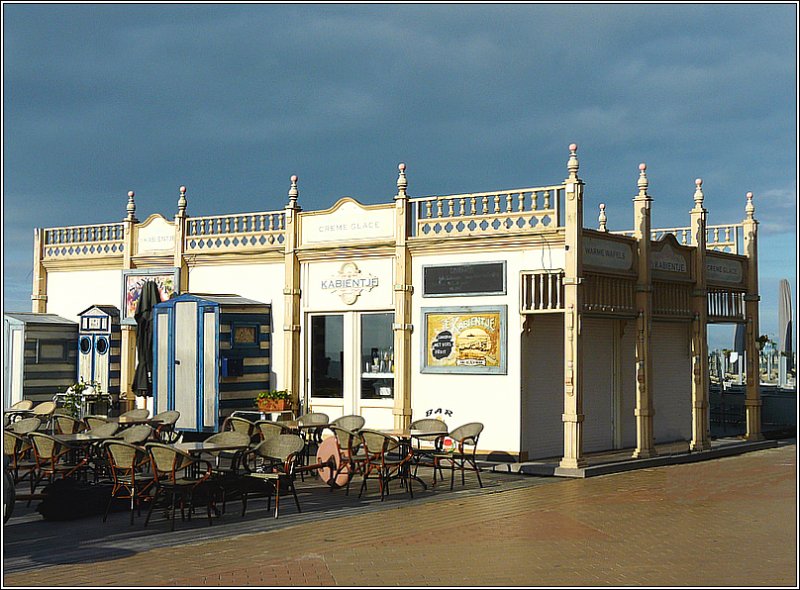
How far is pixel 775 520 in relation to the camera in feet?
36.4

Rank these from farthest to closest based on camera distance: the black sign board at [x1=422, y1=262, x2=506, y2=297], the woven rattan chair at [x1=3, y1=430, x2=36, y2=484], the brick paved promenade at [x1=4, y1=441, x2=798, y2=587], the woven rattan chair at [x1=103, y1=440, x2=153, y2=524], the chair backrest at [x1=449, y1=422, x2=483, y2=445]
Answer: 1. the black sign board at [x1=422, y1=262, x2=506, y2=297]
2. the chair backrest at [x1=449, y1=422, x2=483, y2=445]
3. the woven rattan chair at [x1=3, y1=430, x2=36, y2=484]
4. the woven rattan chair at [x1=103, y1=440, x2=153, y2=524]
5. the brick paved promenade at [x1=4, y1=441, x2=798, y2=587]

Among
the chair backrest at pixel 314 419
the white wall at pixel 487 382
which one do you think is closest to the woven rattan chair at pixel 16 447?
the chair backrest at pixel 314 419

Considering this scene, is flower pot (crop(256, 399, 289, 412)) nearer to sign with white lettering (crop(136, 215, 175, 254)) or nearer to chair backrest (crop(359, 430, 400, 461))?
sign with white lettering (crop(136, 215, 175, 254))

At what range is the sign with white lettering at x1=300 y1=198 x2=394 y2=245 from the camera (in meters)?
17.9

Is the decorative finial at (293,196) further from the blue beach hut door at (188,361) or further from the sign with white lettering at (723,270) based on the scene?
the sign with white lettering at (723,270)

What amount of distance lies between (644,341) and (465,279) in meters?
3.05

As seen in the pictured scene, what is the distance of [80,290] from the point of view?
72.9 ft

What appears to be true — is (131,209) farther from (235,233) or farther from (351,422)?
(351,422)

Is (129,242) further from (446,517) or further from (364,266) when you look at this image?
(446,517)

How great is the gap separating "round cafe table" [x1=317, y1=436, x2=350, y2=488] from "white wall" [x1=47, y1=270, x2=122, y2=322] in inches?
355

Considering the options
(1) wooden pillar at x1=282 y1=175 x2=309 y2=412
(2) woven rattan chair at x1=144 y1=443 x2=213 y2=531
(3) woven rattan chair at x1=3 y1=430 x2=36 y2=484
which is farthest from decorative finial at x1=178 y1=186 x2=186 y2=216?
(2) woven rattan chair at x1=144 y1=443 x2=213 y2=531

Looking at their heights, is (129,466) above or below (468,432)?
below

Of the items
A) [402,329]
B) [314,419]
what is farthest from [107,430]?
[402,329]

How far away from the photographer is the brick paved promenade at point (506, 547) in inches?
319
